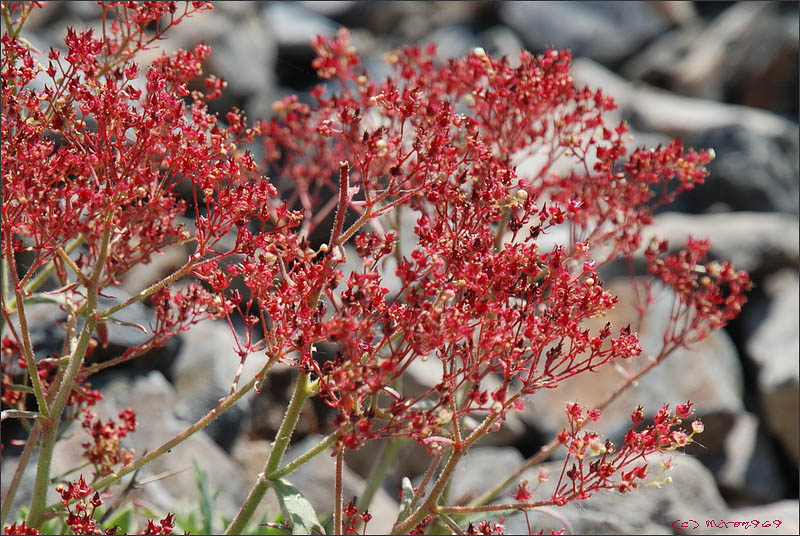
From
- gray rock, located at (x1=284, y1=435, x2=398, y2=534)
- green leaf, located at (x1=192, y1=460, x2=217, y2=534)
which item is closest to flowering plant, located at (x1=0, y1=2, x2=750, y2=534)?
green leaf, located at (x1=192, y1=460, x2=217, y2=534)

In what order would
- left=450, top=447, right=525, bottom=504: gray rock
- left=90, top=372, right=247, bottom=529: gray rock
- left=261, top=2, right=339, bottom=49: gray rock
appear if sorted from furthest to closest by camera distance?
left=261, top=2, right=339, bottom=49: gray rock < left=450, top=447, right=525, bottom=504: gray rock < left=90, top=372, right=247, bottom=529: gray rock

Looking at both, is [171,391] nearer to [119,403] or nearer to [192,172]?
[119,403]

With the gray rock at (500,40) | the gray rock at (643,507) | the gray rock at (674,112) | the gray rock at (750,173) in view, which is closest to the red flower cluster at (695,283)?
the gray rock at (643,507)

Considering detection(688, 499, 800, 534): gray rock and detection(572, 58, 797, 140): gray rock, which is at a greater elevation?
detection(572, 58, 797, 140): gray rock

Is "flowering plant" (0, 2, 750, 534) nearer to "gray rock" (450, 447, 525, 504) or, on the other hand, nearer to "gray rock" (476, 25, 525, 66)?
"gray rock" (450, 447, 525, 504)

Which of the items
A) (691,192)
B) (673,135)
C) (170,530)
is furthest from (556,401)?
(170,530)

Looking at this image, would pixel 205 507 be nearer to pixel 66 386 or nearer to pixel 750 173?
pixel 66 386
